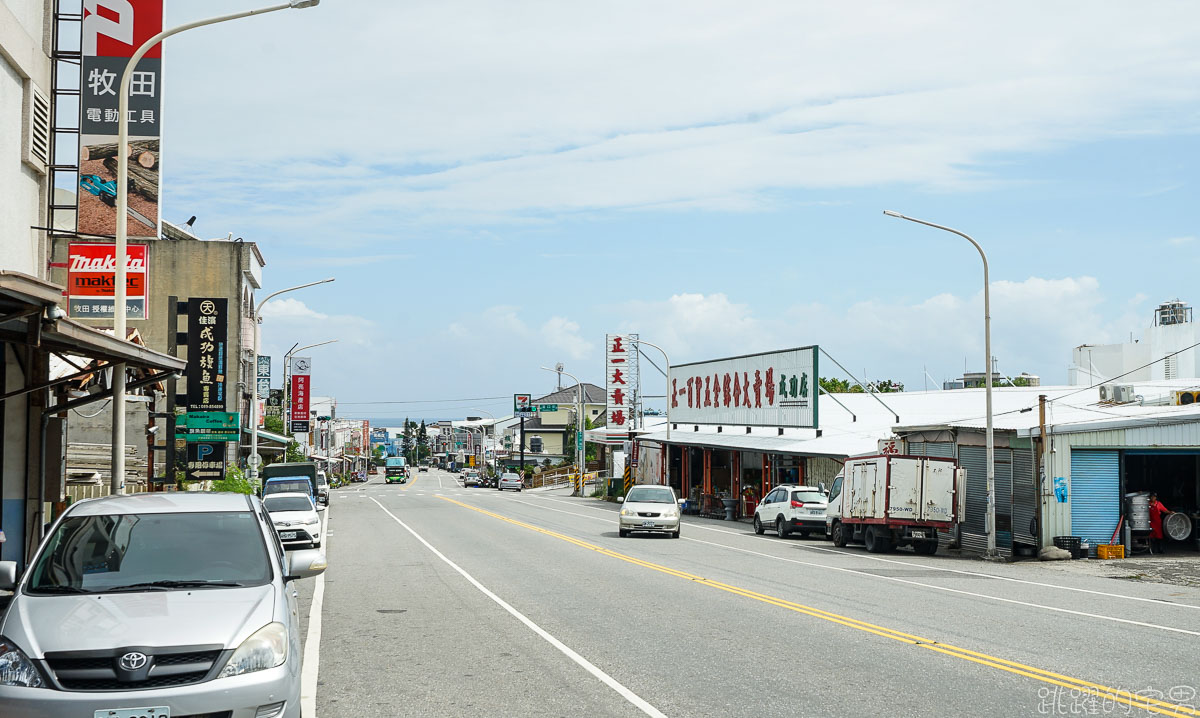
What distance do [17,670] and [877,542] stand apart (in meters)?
24.2

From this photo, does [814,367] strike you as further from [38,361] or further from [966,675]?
[966,675]

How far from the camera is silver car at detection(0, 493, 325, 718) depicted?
6.28m

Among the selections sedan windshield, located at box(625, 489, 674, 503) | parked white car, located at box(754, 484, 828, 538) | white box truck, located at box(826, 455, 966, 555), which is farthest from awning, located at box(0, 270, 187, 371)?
parked white car, located at box(754, 484, 828, 538)

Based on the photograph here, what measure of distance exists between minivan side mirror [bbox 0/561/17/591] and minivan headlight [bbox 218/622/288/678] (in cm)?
201

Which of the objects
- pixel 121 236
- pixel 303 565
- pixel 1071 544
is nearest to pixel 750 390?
pixel 1071 544

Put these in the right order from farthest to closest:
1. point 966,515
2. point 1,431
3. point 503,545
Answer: point 966,515 < point 503,545 < point 1,431

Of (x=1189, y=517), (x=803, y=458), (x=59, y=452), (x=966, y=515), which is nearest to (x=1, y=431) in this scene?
(x=59, y=452)

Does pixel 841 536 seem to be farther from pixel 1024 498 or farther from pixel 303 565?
pixel 303 565

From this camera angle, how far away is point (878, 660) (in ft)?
34.9

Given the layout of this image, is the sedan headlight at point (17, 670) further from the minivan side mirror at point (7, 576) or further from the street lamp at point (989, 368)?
the street lamp at point (989, 368)

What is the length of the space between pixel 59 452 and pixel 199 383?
2620 cm

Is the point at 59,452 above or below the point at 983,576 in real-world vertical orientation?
above

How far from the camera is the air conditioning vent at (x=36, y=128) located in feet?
67.0

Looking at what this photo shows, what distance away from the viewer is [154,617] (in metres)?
6.77
